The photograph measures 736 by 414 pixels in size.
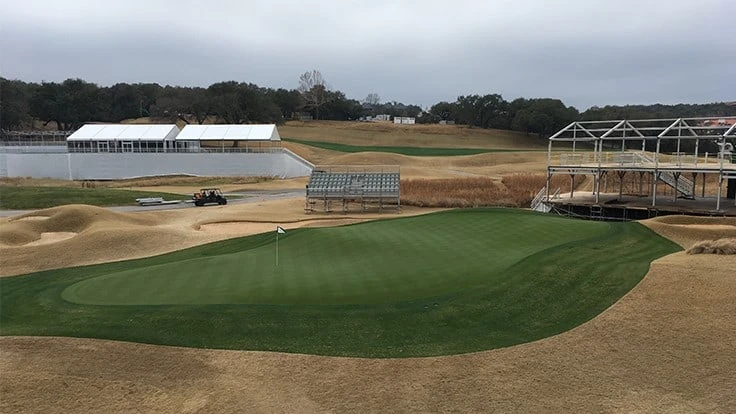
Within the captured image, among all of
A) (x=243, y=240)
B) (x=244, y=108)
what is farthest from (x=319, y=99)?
(x=243, y=240)

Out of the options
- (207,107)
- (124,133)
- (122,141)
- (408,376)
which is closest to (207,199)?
(122,141)

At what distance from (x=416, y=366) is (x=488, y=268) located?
5.65m

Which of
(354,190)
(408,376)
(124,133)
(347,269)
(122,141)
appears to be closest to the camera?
(408,376)

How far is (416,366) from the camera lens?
920 centimetres

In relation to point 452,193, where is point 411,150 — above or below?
above

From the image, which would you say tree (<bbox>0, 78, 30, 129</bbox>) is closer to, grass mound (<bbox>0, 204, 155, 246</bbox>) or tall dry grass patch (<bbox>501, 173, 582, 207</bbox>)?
grass mound (<bbox>0, 204, 155, 246</bbox>)

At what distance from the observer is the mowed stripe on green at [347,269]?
41.3 feet

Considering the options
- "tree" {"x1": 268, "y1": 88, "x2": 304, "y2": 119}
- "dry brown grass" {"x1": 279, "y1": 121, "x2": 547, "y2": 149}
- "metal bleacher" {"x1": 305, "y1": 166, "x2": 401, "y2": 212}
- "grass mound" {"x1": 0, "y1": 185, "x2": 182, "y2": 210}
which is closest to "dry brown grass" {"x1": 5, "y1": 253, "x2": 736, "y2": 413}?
"metal bleacher" {"x1": 305, "y1": 166, "x2": 401, "y2": 212}

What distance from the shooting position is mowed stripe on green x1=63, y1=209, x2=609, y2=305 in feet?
41.3

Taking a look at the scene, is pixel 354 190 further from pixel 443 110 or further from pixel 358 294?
pixel 443 110

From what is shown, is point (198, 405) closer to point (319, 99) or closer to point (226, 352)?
point (226, 352)

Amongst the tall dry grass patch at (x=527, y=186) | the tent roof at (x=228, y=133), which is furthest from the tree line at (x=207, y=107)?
the tall dry grass patch at (x=527, y=186)

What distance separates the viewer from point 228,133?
6366cm

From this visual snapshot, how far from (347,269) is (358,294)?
2.38m
